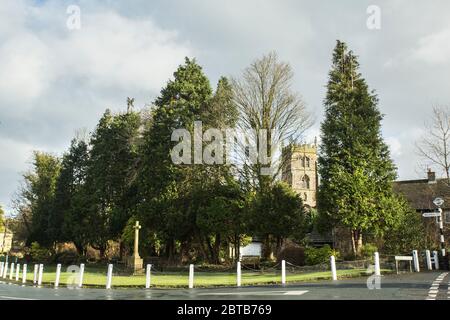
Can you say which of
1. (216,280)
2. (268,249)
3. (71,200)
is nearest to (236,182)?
(268,249)

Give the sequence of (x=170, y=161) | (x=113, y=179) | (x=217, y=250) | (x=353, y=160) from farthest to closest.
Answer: (x=113, y=179) < (x=170, y=161) < (x=217, y=250) < (x=353, y=160)

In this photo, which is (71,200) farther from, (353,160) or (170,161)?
(353,160)

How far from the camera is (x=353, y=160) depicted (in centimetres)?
2981

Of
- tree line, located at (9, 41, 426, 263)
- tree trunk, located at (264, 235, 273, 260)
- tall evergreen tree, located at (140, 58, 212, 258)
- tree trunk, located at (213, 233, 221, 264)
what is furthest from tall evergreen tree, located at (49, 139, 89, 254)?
tree trunk, located at (264, 235, 273, 260)

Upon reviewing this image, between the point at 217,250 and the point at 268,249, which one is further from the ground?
the point at 268,249

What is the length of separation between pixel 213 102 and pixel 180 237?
11883 millimetres

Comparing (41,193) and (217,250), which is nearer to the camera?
(217,250)

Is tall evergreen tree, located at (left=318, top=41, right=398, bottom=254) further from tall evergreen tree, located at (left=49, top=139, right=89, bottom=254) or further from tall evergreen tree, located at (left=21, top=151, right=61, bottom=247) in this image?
tall evergreen tree, located at (left=21, top=151, right=61, bottom=247)

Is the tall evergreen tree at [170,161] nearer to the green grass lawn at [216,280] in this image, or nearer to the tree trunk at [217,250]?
the tree trunk at [217,250]

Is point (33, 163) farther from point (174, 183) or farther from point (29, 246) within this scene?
point (174, 183)

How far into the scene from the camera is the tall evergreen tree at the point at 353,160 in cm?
2831

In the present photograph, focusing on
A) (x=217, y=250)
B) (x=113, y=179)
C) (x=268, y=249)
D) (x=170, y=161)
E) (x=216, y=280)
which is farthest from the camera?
(x=113, y=179)

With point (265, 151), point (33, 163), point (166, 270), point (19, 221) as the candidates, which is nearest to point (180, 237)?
point (166, 270)

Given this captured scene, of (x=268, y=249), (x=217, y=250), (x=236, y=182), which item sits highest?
(x=236, y=182)
